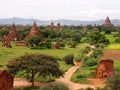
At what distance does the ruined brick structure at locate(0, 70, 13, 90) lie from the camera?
29.1 m

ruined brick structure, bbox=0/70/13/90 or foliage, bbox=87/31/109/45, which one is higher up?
ruined brick structure, bbox=0/70/13/90

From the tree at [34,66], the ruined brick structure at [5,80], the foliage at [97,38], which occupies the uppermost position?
the tree at [34,66]

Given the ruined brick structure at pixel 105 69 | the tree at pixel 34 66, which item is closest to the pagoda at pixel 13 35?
the ruined brick structure at pixel 105 69

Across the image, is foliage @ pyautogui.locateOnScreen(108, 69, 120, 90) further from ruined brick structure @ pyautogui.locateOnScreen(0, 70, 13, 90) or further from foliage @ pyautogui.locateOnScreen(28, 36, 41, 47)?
foliage @ pyautogui.locateOnScreen(28, 36, 41, 47)

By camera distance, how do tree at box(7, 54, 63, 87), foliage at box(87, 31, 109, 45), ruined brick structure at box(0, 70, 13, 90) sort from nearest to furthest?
ruined brick structure at box(0, 70, 13, 90) → tree at box(7, 54, 63, 87) → foliage at box(87, 31, 109, 45)

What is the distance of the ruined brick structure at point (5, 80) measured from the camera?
2906 cm

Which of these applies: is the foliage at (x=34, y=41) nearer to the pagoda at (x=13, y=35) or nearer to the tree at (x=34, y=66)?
the pagoda at (x=13, y=35)

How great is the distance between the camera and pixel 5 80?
2945 cm

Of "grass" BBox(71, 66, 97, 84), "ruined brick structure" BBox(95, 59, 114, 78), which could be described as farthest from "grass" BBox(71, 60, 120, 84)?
"ruined brick structure" BBox(95, 59, 114, 78)

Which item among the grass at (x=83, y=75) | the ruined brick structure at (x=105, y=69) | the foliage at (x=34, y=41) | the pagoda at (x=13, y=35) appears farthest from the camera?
the pagoda at (x=13, y=35)

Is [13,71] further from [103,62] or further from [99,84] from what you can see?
[103,62]

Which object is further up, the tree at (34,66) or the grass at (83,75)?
the tree at (34,66)

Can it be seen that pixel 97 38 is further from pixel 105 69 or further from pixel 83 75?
pixel 83 75

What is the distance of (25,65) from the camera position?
31.1m
